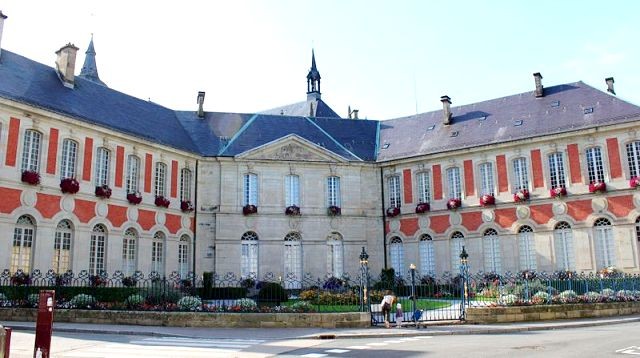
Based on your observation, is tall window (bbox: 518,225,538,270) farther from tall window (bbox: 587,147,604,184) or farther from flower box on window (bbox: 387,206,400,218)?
flower box on window (bbox: 387,206,400,218)

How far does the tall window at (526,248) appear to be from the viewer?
84.6 feet

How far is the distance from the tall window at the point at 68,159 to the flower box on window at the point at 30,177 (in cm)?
134

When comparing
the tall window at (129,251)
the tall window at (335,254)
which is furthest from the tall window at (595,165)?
the tall window at (129,251)

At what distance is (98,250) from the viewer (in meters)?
23.3

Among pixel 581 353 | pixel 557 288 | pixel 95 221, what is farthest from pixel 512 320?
pixel 95 221

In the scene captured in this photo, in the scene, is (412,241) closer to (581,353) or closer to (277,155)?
(277,155)

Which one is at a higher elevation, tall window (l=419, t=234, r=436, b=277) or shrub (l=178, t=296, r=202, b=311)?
tall window (l=419, t=234, r=436, b=277)

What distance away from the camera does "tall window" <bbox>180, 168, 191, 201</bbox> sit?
2759 cm

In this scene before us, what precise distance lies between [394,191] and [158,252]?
12.2m

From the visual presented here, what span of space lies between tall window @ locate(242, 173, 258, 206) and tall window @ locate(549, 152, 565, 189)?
45.6ft

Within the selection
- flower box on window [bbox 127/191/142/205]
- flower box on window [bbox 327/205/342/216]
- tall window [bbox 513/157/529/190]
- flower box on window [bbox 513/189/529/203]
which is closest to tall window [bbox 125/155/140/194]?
flower box on window [bbox 127/191/142/205]

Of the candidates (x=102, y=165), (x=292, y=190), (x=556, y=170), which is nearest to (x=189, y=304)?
(x=102, y=165)

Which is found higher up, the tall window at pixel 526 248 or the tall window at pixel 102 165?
the tall window at pixel 102 165

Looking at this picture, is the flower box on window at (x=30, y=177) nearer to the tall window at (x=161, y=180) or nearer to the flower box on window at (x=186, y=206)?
the tall window at (x=161, y=180)
